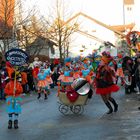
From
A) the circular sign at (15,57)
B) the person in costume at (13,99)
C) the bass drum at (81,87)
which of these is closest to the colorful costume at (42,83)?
the bass drum at (81,87)

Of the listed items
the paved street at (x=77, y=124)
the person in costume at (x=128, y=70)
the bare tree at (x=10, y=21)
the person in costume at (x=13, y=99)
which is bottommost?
the paved street at (x=77, y=124)

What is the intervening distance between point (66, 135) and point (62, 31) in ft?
131

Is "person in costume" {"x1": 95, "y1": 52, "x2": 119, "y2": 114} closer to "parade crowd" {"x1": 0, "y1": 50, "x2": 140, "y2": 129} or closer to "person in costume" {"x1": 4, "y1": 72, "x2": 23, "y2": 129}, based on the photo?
"parade crowd" {"x1": 0, "y1": 50, "x2": 140, "y2": 129}

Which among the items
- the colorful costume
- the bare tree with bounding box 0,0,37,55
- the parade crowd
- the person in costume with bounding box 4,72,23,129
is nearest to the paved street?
the person in costume with bounding box 4,72,23,129

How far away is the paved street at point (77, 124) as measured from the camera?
1041 cm

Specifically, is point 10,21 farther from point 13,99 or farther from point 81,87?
point 13,99

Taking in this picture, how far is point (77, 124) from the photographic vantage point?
12172 millimetres

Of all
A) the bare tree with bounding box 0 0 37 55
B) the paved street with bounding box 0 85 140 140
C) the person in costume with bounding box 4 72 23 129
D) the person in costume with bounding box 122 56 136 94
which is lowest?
the paved street with bounding box 0 85 140 140

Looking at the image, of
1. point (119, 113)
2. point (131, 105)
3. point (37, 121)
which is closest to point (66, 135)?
point (37, 121)

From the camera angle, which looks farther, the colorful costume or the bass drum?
the colorful costume

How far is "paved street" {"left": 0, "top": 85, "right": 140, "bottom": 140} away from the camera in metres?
10.4

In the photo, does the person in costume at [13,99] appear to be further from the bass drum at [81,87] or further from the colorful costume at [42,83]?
the colorful costume at [42,83]

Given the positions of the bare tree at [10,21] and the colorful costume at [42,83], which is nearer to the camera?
the colorful costume at [42,83]

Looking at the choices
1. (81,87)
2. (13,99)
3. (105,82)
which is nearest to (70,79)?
(81,87)
